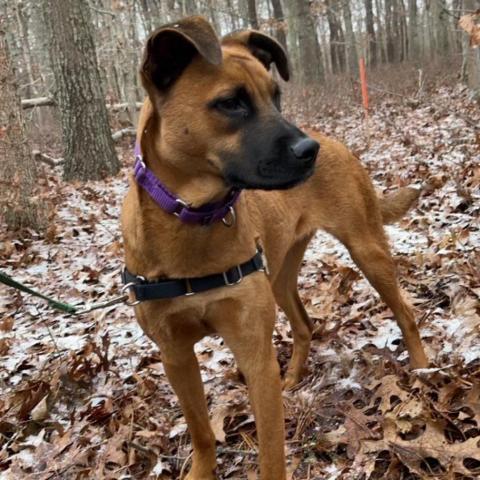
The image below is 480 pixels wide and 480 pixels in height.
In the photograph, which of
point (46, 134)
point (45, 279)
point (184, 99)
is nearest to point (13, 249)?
point (45, 279)

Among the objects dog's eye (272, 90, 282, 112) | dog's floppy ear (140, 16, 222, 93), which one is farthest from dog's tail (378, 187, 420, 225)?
dog's floppy ear (140, 16, 222, 93)

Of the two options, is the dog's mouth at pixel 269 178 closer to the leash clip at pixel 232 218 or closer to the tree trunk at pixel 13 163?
the leash clip at pixel 232 218

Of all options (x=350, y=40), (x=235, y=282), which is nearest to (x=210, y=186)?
(x=235, y=282)

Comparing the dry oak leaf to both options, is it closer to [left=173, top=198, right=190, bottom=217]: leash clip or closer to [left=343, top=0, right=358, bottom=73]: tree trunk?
[left=173, top=198, right=190, bottom=217]: leash clip

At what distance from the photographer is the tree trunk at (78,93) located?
1091cm

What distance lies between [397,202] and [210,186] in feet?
7.19

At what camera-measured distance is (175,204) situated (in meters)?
2.80

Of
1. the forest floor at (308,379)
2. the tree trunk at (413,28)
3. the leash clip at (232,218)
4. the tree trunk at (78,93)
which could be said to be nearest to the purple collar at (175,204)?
the leash clip at (232,218)

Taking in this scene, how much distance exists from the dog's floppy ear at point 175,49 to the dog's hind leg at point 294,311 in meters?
1.92

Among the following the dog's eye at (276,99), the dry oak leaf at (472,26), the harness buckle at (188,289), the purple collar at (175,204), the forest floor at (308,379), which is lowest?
the forest floor at (308,379)

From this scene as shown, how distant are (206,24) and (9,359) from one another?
346 centimetres

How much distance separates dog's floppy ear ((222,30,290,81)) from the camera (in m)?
3.24

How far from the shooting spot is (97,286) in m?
6.21

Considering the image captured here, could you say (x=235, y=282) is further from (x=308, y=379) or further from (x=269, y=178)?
(x=308, y=379)
